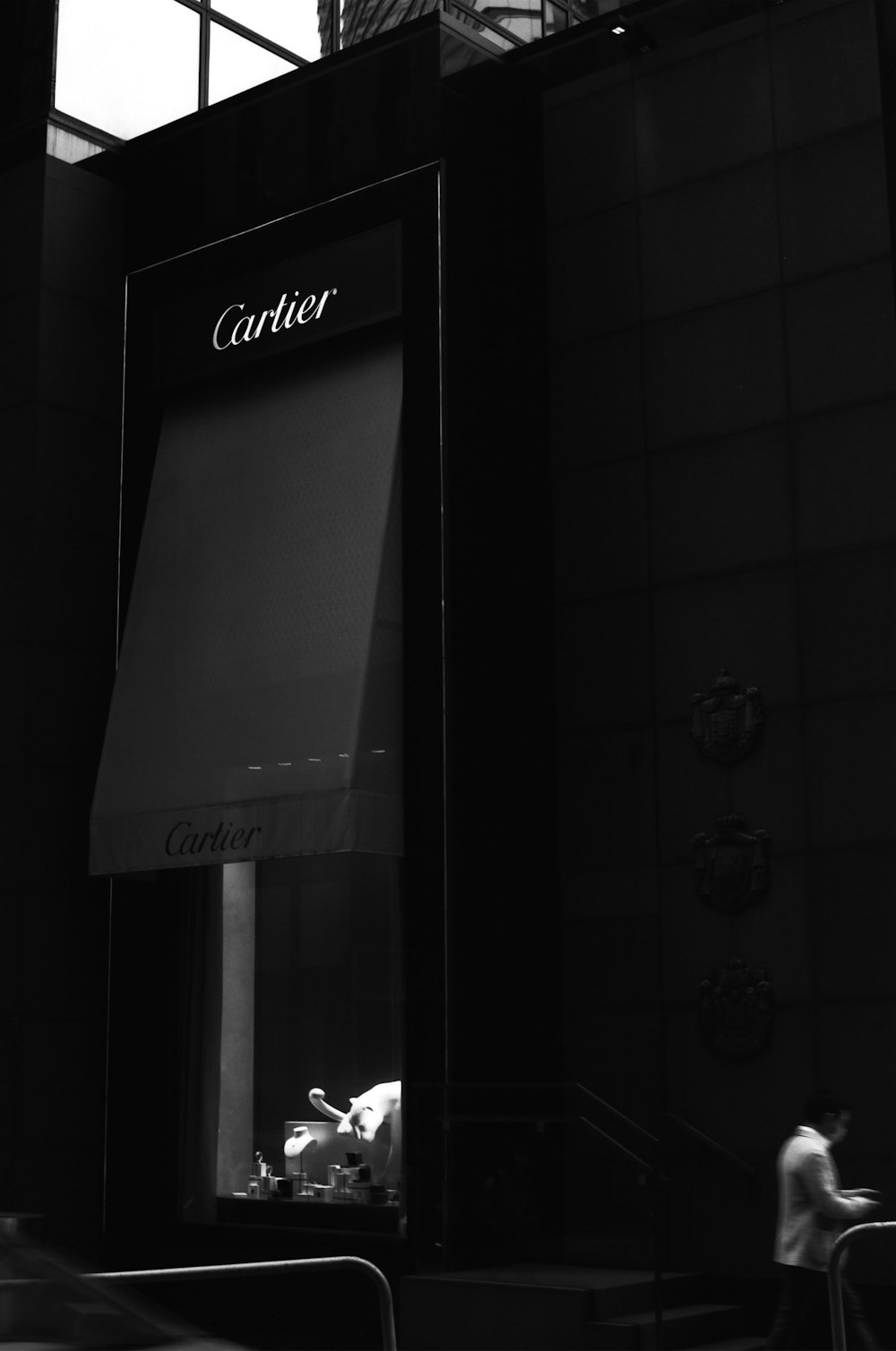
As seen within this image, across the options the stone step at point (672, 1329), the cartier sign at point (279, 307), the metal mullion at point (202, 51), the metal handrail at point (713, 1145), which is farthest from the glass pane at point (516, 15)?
the stone step at point (672, 1329)

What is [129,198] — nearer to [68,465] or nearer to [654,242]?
[68,465]

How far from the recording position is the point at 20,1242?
4746mm

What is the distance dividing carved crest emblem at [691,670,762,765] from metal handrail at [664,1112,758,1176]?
255 cm

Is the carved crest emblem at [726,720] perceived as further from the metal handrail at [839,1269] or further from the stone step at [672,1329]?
the metal handrail at [839,1269]

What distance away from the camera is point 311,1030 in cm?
1402

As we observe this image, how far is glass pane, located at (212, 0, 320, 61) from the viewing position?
16.9 meters

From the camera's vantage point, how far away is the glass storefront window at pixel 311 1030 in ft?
43.9

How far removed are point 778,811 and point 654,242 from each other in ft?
15.2

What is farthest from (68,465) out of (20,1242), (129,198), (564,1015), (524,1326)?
(20,1242)

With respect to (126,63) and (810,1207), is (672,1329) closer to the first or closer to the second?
(810,1207)

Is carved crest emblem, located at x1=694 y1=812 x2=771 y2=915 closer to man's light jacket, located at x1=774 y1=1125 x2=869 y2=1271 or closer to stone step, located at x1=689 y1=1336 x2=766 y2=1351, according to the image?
man's light jacket, located at x1=774 y1=1125 x2=869 y2=1271

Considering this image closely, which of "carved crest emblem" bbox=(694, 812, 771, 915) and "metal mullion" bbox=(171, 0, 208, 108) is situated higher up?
"metal mullion" bbox=(171, 0, 208, 108)

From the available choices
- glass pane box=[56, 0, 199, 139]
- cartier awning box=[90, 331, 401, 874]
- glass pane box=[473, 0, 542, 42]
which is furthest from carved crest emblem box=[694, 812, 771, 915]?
glass pane box=[56, 0, 199, 139]

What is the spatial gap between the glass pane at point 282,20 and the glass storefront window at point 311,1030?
326 inches
